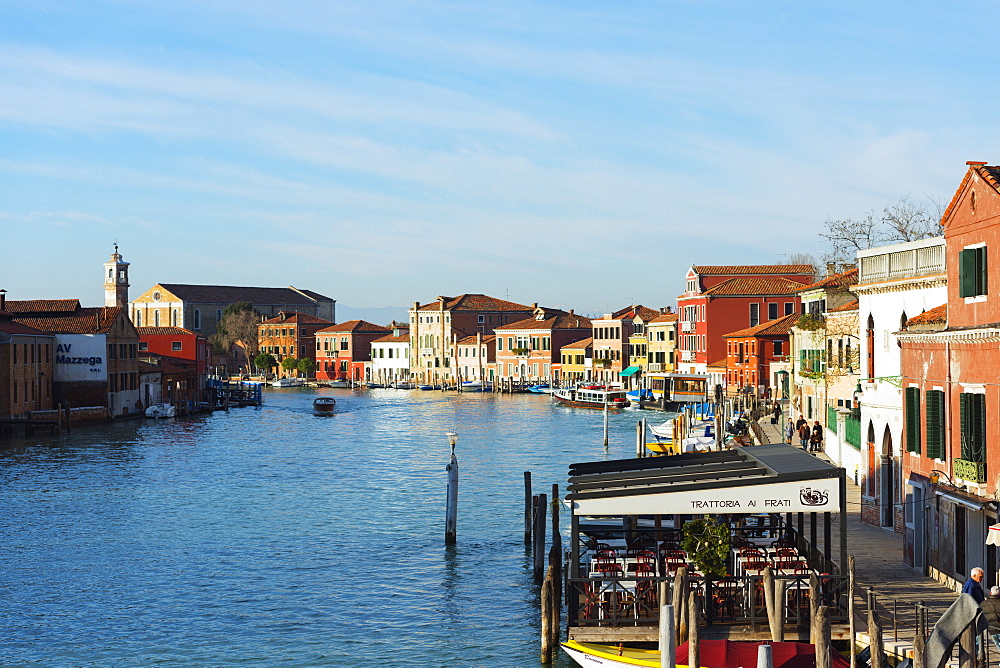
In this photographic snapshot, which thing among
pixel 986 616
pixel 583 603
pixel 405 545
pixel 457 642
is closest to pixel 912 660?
pixel 986 616

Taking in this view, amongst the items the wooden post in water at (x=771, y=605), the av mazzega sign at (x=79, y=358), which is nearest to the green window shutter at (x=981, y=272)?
the wooden post in water at (x=771, y=605)

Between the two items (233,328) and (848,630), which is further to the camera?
(233,328)

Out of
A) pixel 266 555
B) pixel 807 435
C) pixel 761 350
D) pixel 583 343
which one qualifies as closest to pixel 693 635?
pixel 266 555

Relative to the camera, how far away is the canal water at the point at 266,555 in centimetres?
1728

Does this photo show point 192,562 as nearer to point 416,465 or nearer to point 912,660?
point 912,660

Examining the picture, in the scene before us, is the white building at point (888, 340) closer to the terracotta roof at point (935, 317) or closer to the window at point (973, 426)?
the terracotta roof at point (935, 317)

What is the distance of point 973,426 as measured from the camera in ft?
47.8

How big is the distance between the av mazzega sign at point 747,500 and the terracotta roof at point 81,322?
55343 millimetres

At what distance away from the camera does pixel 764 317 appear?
69.9 meters

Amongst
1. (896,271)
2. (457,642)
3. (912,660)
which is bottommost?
(457,642)

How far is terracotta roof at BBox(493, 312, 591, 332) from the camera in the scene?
107250 mm

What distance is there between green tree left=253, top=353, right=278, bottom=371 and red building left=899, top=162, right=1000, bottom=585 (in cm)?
11731

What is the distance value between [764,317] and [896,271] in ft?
154

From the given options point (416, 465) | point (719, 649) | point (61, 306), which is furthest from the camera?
point (61, 306)
